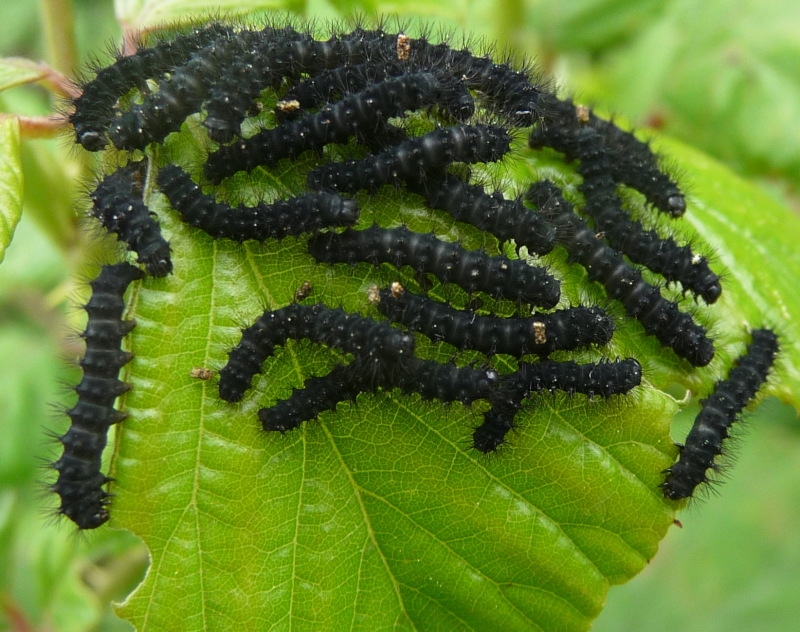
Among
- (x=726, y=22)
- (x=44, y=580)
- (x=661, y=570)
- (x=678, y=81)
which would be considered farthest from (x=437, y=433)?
(x=661, y=570)

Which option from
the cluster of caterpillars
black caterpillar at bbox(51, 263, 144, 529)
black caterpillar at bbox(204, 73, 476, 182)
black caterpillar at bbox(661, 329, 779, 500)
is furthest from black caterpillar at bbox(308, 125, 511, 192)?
black caterpillar at bbox(661, 329, 779, 500)

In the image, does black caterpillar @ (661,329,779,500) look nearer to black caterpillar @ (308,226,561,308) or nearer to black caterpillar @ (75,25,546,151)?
black caterpillar @ (308,226,561,308)

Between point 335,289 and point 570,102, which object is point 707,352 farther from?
point 335,289

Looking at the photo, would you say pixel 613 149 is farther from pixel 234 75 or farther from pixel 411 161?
pixel 234 75

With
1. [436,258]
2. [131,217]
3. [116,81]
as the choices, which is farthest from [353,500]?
[116,81]

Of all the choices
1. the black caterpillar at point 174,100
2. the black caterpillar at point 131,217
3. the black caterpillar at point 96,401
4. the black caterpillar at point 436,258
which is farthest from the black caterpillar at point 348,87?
the black caterpillar at point 96,401

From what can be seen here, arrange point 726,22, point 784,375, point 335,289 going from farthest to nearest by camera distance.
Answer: point 726,22 → point 784,375 → point 335,289
